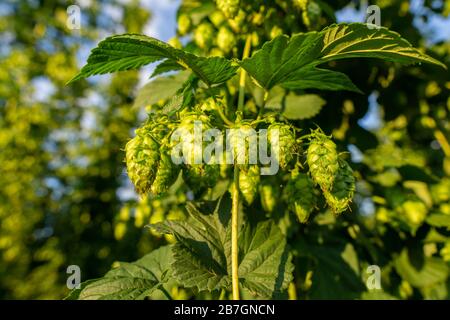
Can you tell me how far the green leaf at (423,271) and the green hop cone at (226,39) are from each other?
4.05ft

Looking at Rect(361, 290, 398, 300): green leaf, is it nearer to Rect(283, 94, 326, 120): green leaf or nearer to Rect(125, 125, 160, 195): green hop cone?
Rect(283, 94, 326, 120): green leaf

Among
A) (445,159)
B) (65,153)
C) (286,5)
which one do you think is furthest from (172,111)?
(65,153)

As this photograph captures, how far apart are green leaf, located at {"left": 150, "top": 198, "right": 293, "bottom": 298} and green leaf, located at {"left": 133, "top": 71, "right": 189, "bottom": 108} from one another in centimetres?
56

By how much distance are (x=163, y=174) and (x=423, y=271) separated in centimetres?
142

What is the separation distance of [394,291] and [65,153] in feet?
19.7

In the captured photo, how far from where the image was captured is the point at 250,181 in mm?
1066

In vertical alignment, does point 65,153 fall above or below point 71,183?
above

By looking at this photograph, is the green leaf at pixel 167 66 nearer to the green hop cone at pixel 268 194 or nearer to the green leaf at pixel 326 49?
the green leaf at pixel 326 49

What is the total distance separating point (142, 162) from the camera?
90 cm

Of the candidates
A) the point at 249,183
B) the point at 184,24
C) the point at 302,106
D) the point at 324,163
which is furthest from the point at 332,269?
the point at 184,24

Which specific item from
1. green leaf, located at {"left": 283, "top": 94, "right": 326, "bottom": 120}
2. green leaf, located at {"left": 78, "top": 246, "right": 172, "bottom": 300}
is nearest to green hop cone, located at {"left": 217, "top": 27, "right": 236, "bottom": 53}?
green leaf, located at {"left": 283, "top": 94, "right": 326, "bottom": 120}

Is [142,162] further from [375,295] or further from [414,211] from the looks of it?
[414,211]

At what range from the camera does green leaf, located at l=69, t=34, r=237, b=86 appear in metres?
0.95

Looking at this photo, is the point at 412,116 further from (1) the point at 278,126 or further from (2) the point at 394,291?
(1) the point at 278,126
